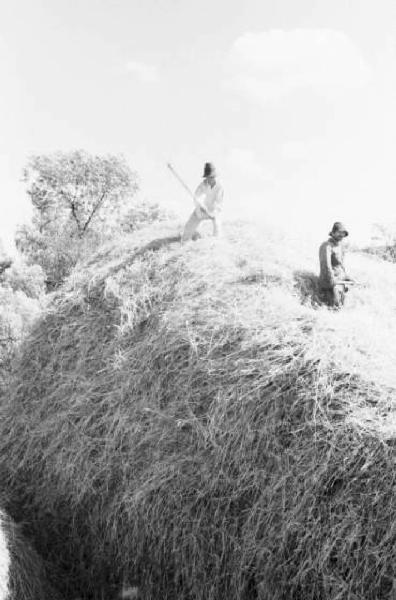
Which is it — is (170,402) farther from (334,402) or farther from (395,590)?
(395,590)

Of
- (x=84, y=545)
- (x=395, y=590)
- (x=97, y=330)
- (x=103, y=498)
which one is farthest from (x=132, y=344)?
(x=395, y=590)

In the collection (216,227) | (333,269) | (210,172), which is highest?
(210,172)

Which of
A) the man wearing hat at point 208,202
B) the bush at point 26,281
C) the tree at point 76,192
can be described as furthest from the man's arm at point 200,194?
the tree at point 76,192

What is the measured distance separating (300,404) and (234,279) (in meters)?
2.41

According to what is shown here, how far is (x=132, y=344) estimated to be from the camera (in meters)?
6.41

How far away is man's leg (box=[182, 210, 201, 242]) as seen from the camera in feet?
26.7

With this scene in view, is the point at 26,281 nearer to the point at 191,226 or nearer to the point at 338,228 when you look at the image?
the point at 191,226

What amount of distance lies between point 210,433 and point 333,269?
313 cm

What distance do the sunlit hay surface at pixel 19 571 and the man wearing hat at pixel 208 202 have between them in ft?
15.3

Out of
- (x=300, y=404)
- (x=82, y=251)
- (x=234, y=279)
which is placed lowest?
(x=300, y=404)

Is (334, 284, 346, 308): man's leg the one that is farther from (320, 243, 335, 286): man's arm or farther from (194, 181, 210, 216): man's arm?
(194, 181, 210, 216): man's arm

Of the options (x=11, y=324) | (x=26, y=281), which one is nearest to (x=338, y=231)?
(x=11, y=324)

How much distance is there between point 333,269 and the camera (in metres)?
6.93

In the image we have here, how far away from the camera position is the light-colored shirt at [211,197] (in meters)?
8.20
